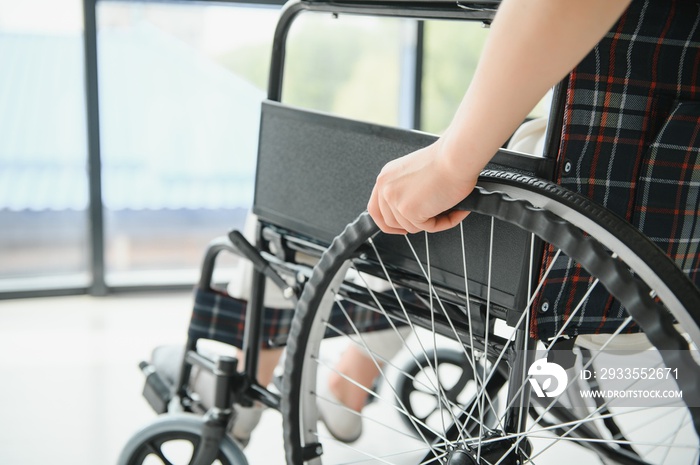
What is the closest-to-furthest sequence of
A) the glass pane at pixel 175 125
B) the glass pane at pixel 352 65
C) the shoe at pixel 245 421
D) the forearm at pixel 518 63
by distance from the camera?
the forearm at pixel 518 63 < the shoe at pixel 245 421 < the glass pane at pixel 175 125 < the glass pane at pixel 352 65

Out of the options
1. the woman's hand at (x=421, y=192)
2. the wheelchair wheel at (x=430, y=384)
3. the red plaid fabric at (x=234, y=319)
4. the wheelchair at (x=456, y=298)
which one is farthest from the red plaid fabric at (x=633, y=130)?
the red plaid fabric at (x=234, y=319)

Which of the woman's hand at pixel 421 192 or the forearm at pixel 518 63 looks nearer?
the forearm at pixel 518 63

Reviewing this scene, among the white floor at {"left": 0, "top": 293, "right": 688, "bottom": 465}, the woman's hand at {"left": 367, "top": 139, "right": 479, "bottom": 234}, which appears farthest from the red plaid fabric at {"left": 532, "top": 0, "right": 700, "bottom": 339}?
the white floor at {"left": 0, "top": 293, "right": 688, "bottom": 465}

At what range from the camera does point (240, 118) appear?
2717 millimetres

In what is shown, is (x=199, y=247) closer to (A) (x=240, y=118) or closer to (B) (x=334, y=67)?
(A) (x=240, y=118)

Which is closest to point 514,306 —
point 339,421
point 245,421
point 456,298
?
point 456,298

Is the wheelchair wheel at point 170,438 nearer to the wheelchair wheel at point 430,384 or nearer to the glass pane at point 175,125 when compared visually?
the wheelchair wheel at point 430,384

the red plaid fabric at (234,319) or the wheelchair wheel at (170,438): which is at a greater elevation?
the red plaid fabric at (234,319)

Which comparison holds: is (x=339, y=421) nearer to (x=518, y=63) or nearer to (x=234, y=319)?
(x=234, y=319)

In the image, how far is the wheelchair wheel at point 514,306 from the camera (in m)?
0.64

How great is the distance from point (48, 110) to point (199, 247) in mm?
705

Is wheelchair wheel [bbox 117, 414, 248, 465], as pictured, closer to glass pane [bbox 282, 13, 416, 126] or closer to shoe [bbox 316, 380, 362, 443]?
shoe [bbox 316, 380, 362, 443]

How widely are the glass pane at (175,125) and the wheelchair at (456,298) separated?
138 centimetres

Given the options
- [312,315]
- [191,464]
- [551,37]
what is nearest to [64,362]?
[191,464]
